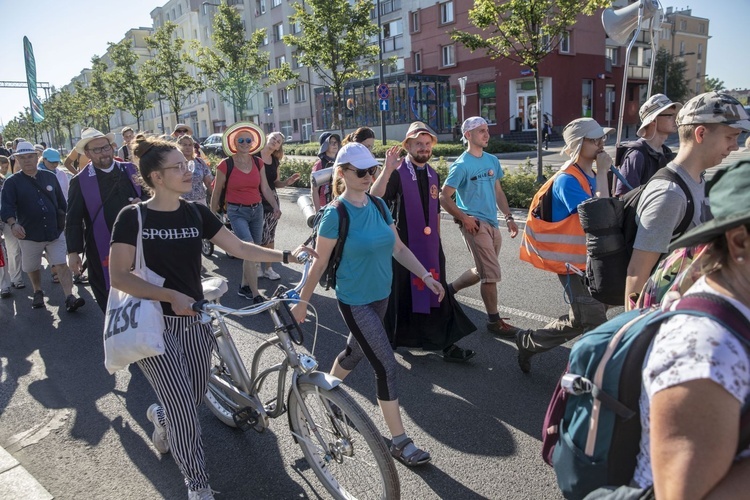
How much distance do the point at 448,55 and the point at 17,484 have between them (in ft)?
132

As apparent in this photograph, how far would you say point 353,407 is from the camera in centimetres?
264

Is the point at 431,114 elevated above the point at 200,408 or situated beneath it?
elevated above

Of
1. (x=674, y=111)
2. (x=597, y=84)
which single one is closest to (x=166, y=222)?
(x=674, y=111)

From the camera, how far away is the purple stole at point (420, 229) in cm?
459

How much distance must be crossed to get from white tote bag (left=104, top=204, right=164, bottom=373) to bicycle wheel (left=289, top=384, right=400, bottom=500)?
2.54ft

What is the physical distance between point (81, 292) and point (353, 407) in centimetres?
658

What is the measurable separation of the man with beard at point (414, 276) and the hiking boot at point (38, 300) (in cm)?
511

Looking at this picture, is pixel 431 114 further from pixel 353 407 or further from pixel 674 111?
pixel 353 407

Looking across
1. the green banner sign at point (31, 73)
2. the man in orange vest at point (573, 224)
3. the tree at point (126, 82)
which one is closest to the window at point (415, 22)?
the tree at point (126, 82)

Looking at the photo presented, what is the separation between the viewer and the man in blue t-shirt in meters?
5.11

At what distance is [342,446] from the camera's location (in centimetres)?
286

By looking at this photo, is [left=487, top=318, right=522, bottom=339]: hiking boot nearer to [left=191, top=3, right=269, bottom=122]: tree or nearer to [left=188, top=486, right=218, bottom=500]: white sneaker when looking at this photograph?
[left=188, top=486, right=218, bottom=500]: white sneaker

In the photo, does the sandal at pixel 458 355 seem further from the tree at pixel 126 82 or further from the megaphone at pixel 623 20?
the tree at pixel 126 82

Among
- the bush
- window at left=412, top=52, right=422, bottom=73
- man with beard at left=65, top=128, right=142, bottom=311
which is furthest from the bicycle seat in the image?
window at left=412, top=52, right=422, bottom=73
